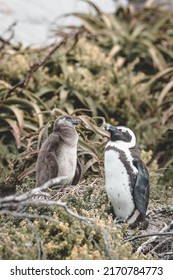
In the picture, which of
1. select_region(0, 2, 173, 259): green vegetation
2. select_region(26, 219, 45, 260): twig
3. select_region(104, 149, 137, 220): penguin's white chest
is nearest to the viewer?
select_region(26, 219, 45, 260): twig

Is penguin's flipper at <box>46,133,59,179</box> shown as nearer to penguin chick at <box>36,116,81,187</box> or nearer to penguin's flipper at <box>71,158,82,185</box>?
penguin chick at <box>36,116,81,187</box>

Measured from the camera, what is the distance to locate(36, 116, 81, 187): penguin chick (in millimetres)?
6469

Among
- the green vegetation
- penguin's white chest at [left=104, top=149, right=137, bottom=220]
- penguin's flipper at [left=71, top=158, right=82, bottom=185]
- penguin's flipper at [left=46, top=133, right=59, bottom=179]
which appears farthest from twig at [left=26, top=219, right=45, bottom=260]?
penguin's flipper at [left=71, top=158, right=82, bottom=185]

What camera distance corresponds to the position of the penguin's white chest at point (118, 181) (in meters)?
5.97

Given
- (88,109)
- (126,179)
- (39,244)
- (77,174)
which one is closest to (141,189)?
(126,179)

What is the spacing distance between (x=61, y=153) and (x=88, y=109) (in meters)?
3.03

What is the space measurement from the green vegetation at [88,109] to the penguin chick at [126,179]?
5.3 inches

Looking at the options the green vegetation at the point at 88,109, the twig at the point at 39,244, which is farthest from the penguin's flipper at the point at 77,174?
the twig at the point at 39,244

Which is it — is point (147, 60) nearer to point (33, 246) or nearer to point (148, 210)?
point (148, 210)

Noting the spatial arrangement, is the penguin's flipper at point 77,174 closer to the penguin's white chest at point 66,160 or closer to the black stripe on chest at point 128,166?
the penguin's white chest at point 66,160

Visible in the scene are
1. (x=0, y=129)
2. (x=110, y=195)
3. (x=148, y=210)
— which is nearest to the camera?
(x=110, y=195)

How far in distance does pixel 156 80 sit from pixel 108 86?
2.07ft
